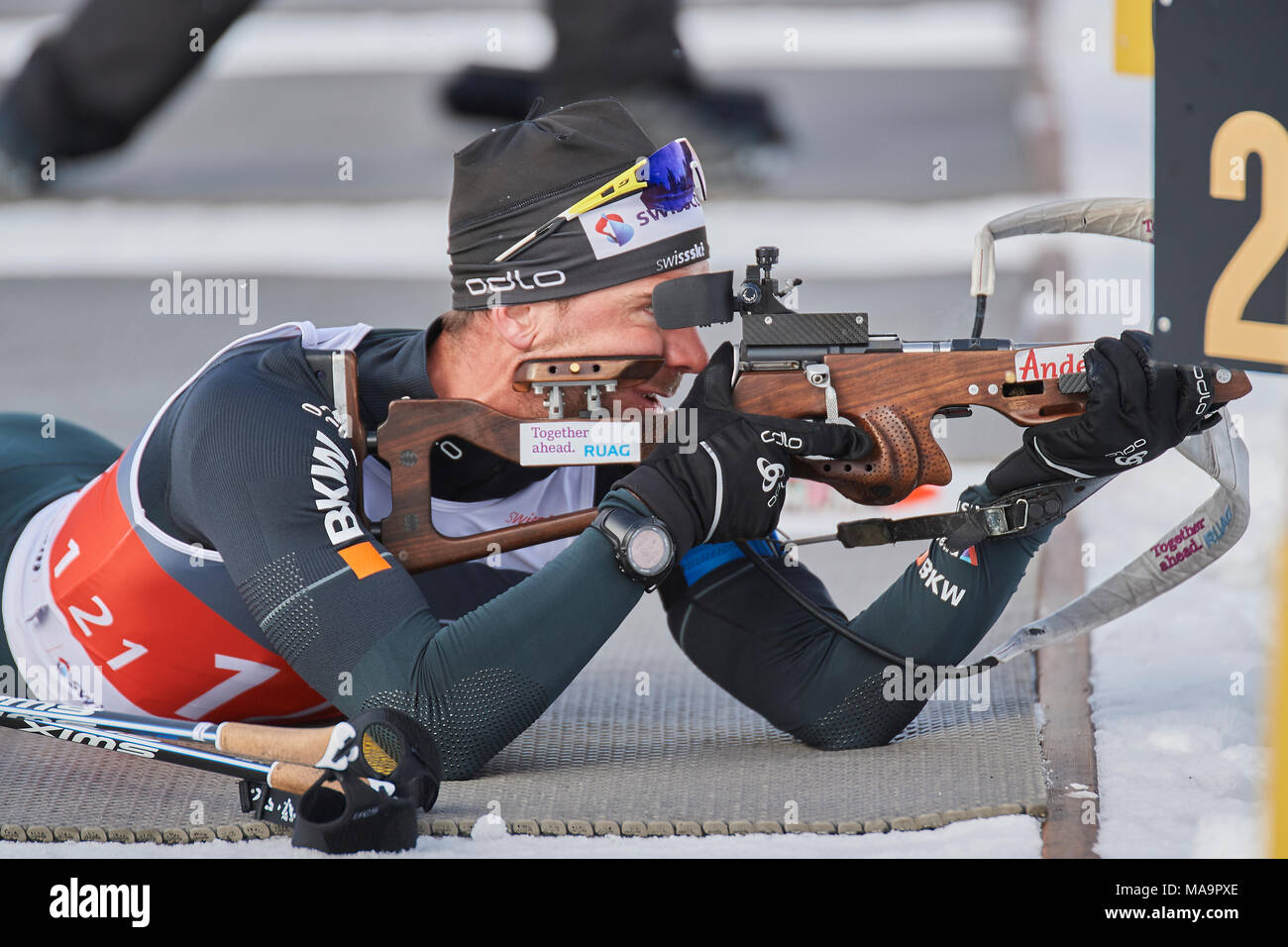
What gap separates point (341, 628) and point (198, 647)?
416 millimetres

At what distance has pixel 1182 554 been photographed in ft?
8.09

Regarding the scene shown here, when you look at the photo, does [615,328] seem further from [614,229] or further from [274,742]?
[274,742]

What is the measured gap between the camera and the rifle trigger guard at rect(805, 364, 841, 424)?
2205 millimetres

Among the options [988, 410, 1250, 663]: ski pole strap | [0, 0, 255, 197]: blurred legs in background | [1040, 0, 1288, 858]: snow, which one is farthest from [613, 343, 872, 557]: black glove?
[0, 0, 255, 197]: blurred legs in background

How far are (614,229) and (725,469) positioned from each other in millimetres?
445

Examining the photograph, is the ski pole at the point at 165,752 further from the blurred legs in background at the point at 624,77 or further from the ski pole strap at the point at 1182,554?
the blurred legs in background at the point at 624,77

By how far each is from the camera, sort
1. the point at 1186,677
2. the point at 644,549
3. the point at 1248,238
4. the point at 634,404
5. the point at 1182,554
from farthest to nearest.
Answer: the point at 1186,677
the point at 1182,554
the point at 634,404
the point at 644,549
the point at 1248,238

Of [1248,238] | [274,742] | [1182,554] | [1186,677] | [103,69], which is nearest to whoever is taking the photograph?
[1248,238]

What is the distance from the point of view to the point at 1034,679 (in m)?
2.71

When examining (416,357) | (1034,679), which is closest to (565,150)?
(416,357)

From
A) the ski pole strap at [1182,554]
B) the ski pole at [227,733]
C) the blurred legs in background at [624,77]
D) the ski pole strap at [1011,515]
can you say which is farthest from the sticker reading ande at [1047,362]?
the blurred legs in background at [624,77]

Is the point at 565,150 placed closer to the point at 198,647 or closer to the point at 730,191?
the point at 198,647

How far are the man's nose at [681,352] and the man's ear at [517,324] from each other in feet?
0.68

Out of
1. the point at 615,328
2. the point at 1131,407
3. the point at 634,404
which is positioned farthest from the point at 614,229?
the point at 1131,407
